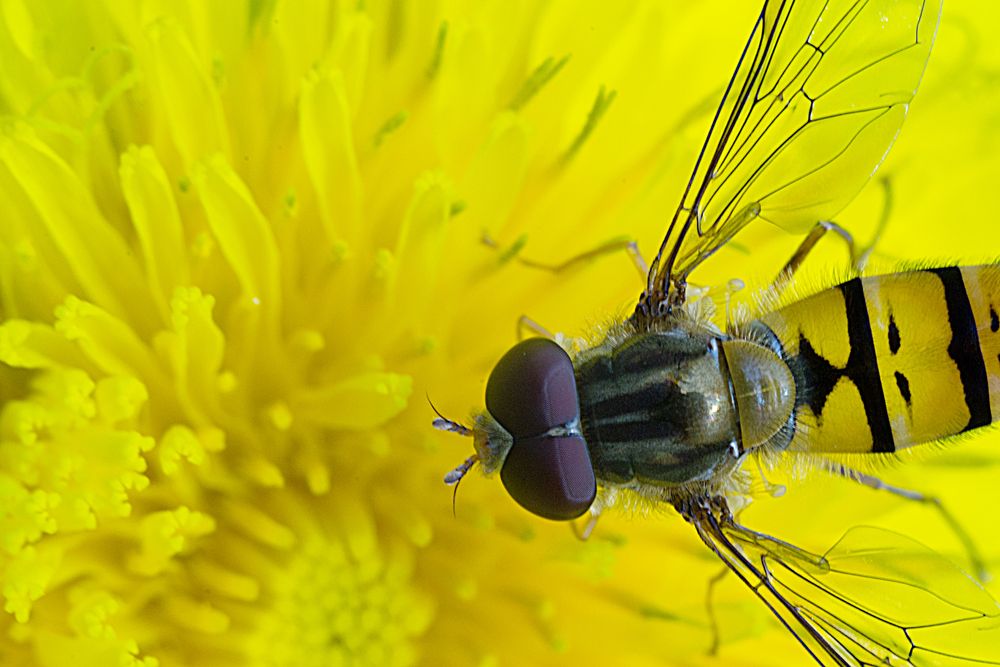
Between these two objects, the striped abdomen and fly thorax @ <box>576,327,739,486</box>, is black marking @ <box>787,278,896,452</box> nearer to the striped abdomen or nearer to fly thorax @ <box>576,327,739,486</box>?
the striped abdomen

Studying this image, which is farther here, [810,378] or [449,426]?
[810,378]

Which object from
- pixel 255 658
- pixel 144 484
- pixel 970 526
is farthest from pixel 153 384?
pixel 970 526

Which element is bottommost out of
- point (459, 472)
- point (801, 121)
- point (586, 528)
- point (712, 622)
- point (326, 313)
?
point (712, 622)

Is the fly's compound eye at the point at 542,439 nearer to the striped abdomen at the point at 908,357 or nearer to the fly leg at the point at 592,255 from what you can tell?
the fly leg at the point at 592,255

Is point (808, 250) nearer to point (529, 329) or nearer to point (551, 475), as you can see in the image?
point (529, 329)

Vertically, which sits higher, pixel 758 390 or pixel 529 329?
pixel 529 329

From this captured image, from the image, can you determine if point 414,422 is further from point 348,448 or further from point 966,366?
point 966,366

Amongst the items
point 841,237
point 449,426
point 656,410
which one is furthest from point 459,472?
point 841,237

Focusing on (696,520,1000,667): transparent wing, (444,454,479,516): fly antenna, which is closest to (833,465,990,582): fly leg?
(696,520,1000,667): transparent wing
